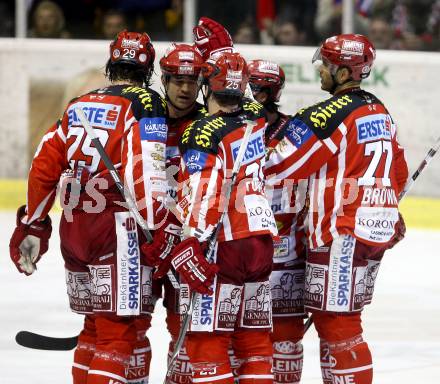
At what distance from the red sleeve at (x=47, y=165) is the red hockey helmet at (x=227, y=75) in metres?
0.64

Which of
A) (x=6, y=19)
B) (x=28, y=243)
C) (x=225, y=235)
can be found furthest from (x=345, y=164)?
(x=6, y=19)

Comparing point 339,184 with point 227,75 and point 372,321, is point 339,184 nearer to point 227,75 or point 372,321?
point 227,75

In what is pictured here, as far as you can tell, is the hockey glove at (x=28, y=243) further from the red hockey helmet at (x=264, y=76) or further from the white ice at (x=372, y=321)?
the red hockey helmet at (x=264, y=76)

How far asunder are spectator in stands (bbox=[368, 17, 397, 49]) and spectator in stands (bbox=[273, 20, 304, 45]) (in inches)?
23.0

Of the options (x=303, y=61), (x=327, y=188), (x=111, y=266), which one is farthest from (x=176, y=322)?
(x=303, y=61)

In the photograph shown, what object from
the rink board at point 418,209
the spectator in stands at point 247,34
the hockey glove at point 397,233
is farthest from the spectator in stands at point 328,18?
the hockey glove at point 397,233

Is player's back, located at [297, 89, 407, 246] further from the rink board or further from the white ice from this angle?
the rink board

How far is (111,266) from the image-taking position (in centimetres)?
536

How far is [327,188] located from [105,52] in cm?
572

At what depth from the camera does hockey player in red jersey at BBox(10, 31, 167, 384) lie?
17.5ft

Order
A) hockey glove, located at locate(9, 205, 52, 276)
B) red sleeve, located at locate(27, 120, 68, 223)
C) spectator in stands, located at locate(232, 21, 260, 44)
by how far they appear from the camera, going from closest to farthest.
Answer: red sleeve, located at locate(27, 120, 68, 223) < hockey glove, located at locate(9, 205, 52, 276) < spectator in stands, located at locate(232, 21, 260, 44)

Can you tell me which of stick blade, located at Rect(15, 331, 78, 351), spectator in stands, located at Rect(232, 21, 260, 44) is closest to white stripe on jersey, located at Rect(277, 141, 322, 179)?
stick blade, located at Rect(15, 331, 78, 351)

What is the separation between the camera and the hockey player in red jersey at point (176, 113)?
17.6 feet

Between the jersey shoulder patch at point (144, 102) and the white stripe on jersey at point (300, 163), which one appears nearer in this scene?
the jersey shoulder patch at point (144, 102)
